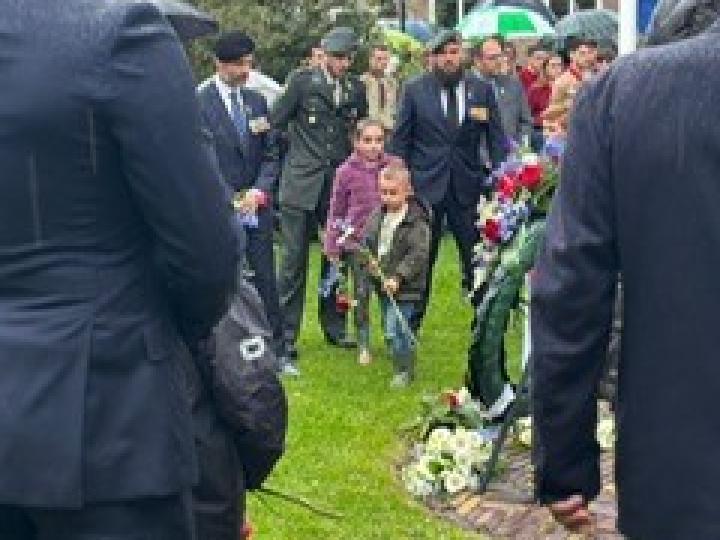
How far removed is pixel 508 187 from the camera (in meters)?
6.97

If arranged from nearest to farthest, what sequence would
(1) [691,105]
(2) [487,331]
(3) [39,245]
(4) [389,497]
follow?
(1) [691,105]
(3) [39,245]
(4) [389,497]
(2) [487,331]

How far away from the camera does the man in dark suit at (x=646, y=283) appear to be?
3053mm

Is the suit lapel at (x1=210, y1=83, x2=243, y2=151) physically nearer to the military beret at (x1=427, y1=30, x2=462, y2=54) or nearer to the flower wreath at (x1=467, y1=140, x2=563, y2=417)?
the military beret at (x1=427, y1=30, x2=462, y2=54)

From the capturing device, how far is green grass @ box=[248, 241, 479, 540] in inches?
253

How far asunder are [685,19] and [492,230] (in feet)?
12.0

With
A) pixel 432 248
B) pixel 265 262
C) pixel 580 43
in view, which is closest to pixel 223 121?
pixel 265 262

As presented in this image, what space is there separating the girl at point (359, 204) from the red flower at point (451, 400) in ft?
6.08

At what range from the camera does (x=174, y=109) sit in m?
3.19

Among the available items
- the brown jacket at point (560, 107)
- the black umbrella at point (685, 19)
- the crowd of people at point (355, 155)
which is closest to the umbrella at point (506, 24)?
the crowd of people at point (355, 155)

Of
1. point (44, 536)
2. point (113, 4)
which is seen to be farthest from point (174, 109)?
point (44, 536)

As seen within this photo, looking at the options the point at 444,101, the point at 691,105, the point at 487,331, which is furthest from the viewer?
the point at 444,101

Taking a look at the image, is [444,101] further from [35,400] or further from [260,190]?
[35,400]

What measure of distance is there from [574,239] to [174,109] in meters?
0.81

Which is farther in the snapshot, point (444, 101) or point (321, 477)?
point (444, 101)
